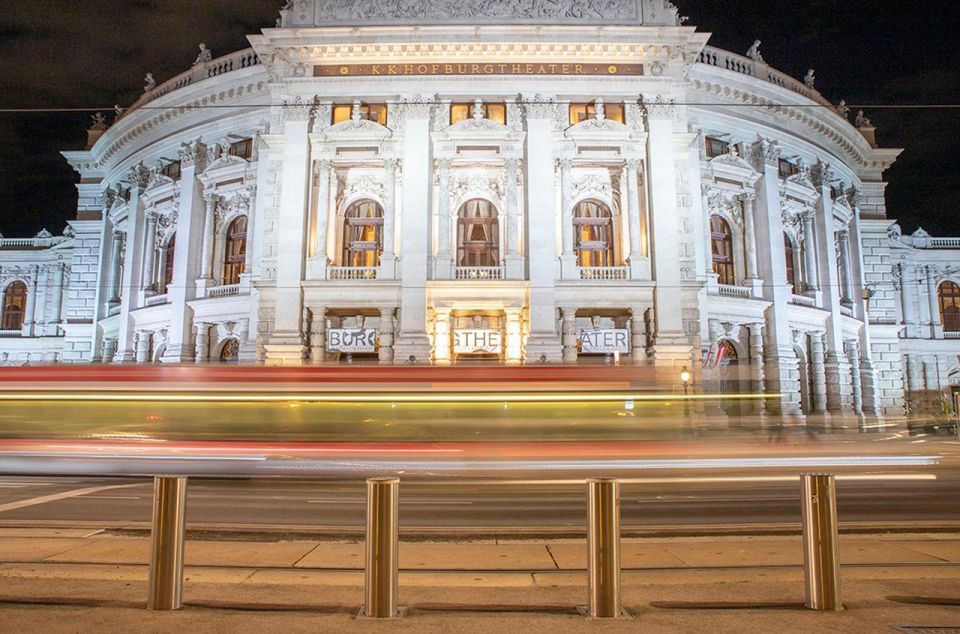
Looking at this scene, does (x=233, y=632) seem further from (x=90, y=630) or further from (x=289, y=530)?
(x=289, y=530)

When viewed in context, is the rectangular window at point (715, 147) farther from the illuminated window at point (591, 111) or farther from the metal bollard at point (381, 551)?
the metal bollard at point (381, 551)

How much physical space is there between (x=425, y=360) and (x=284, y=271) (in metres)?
7.80

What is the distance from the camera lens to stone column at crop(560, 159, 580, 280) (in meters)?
31.6

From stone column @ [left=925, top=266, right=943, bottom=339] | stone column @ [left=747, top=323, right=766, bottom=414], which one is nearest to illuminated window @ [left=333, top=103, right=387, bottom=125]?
stone column @ [left=747, top=323, right=766, bottom=414]

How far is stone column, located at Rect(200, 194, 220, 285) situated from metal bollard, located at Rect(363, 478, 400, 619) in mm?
34370

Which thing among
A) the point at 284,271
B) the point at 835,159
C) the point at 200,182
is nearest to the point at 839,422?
the point at 835,159

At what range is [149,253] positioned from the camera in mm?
40219

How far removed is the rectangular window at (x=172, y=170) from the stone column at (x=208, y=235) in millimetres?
3649

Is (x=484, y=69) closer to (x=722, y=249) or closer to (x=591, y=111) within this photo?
(x=591, y=111)

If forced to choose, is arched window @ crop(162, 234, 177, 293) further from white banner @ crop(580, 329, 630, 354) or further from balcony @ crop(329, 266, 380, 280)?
white banner @ crop(580, 329, 630, 354)

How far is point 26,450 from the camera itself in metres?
13.6

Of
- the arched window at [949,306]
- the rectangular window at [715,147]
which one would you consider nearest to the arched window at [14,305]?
the rectangular window at [715,147]

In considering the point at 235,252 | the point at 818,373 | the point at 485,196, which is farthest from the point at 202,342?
the point at 818,373

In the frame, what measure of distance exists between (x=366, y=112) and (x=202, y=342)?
14.8 m
